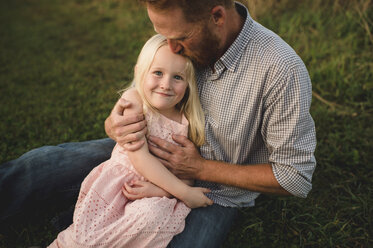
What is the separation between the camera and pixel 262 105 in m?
1.86

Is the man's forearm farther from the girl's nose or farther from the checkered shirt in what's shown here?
the girl's nose

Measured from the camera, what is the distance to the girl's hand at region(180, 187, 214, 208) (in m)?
1.97

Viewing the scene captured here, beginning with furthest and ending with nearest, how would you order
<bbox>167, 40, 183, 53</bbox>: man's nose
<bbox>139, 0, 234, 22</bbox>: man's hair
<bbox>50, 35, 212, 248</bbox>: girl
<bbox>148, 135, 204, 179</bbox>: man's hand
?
A: <bbox>148, 135, 204, 179</bbox>: man's hand
<bbox>167, 40, 183, 53</bbox>: man's nose
<bbox>50, 35, 212, 248</bbox>: girl
<bbox>139, 0, 234, 22</bbox>: man's hair

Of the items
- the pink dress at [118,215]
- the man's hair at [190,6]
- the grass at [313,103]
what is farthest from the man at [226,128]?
the grass at [313,103]

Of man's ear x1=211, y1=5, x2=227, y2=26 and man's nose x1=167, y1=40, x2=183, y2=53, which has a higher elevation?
man's ear x1=211, y1=5, x2=227, y2=26

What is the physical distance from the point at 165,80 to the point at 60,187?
3.54 feet

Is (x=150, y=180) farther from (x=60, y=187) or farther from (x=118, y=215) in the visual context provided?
(x=60, y=187)

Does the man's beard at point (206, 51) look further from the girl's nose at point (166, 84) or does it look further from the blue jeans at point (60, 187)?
the blue jeans at point (60, 187)

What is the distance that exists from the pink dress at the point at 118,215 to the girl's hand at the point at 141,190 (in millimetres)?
Result: 42

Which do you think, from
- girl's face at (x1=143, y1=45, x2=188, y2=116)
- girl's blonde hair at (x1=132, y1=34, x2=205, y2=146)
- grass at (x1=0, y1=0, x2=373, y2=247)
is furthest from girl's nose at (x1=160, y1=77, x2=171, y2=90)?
grass at (x1=0, y1=0, x2=373, y2=247)

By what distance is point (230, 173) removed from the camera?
1999mm

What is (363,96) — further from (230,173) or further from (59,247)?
(59,247)

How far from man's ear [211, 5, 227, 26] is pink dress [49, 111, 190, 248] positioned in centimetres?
73

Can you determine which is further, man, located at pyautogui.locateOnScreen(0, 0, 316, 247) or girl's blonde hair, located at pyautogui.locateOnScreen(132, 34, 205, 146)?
girl's blonde hair, located at pyautogui.locateOnScreen(132, 34, 205, 146)
